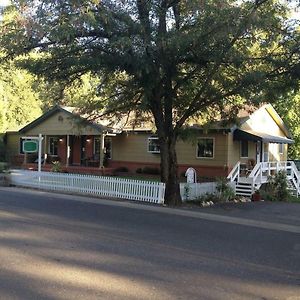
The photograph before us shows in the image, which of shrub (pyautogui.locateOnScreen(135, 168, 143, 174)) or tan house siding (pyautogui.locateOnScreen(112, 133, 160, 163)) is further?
tan house siding (pyautogui.locateOnScreen(112, 133, 160, 163))

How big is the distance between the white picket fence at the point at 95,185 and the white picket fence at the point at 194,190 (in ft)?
3.96

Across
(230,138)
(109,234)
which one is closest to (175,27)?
(109,234)

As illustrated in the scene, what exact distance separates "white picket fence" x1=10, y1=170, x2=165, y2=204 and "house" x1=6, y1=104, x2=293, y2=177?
3.68 m

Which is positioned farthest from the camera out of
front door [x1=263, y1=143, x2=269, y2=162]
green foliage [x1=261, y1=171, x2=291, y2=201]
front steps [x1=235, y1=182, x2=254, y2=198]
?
front door [x1=263, y1=143, x2=269, y2=162]

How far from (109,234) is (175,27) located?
7955 mm

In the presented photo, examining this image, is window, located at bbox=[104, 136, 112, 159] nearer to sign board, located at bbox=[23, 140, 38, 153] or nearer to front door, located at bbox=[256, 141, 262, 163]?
sign board, located at bbox=[23, 140, 38, 153]

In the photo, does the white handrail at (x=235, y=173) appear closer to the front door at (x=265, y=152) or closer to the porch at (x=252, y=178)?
the porch at (x=252, y=178)

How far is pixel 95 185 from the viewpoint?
62.9 ft

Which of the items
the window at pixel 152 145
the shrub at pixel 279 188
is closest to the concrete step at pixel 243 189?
the shrub at pixel 279 188

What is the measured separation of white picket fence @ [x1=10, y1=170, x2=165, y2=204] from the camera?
17.3 m

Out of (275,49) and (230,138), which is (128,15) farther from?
(230,138)

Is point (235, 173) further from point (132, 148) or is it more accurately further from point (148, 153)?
point (132, 148)

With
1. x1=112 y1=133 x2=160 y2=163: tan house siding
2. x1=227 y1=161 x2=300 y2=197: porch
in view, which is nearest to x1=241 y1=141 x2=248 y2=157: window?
x1=227 y1=161 x2=300 y2=197: porch

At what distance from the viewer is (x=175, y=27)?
15.2 m
